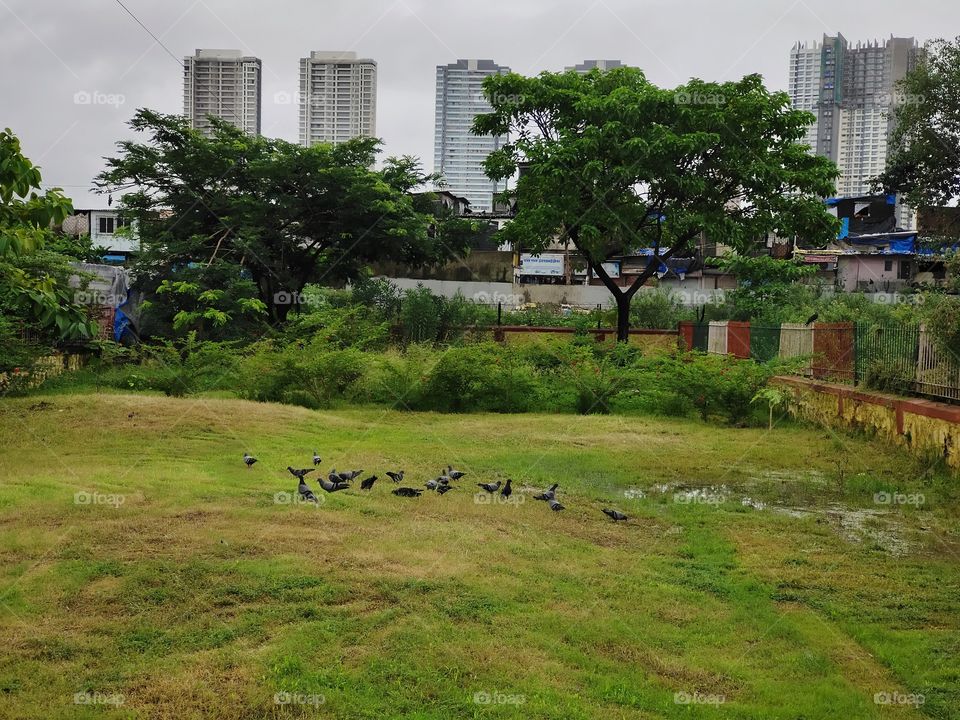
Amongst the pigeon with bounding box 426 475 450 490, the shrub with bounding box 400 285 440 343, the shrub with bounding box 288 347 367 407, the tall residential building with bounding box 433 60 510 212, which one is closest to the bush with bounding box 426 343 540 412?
the shrub with bounding box 288 347 367 407

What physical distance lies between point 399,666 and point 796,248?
4028cm

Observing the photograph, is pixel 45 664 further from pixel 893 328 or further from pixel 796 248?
pixel 796 248

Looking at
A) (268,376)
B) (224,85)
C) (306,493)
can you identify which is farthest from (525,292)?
(306,493)

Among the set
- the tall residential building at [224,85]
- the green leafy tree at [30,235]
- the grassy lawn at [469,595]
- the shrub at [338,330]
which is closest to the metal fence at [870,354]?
the grassy lawn at [469,595]

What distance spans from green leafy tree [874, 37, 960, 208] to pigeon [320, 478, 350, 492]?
23.5m

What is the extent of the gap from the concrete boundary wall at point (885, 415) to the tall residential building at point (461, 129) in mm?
38249

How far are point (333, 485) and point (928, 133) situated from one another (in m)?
24.3

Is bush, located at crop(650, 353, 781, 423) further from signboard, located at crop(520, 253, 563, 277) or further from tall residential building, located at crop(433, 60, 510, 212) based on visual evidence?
tall residential building, located at crop(433, 60, 510, 212)

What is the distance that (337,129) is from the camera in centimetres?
3703

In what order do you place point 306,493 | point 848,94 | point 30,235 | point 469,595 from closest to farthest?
point 30,235 → point 469,595 → point 306,493 → point 848,94

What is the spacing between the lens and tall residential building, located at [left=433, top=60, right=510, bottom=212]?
175 feet

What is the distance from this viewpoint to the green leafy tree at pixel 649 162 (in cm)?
1969

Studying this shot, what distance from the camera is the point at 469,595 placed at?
18.0ft

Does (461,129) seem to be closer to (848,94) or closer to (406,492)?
(848,94)
